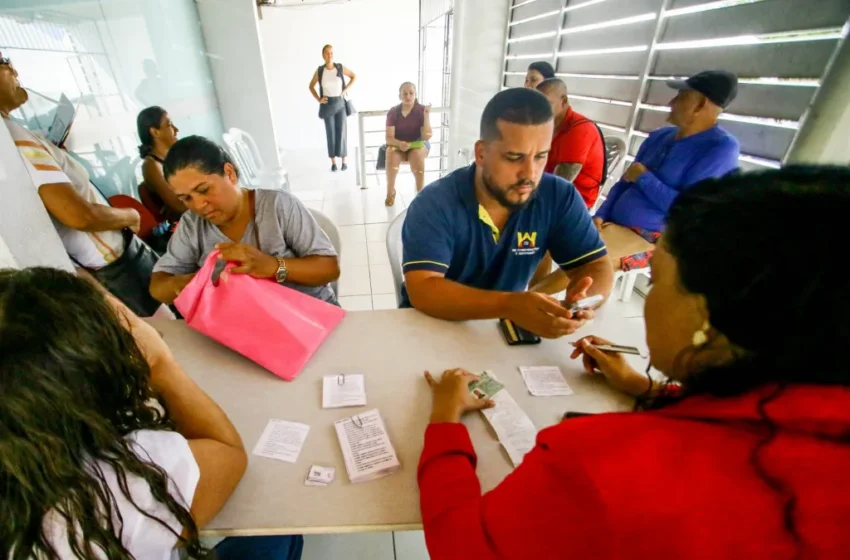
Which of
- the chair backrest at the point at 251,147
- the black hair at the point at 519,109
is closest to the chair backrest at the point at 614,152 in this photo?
the black hair at the point at 519,109

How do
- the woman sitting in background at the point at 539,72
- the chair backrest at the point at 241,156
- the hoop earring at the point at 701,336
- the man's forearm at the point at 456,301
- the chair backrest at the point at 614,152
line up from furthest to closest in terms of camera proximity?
1. the chair backrest at the point at 241,156
2. the woman sitting in background at the point at 539,72
3. the chair backrest at the point at 614,152
4. the man's forearm at the point at 456,301
5. the hoop earring at the point at 701,336

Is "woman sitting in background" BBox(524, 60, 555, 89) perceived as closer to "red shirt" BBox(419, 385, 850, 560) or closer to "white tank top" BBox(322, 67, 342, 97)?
"red shirt" BBox(419, 385, 850, 560)

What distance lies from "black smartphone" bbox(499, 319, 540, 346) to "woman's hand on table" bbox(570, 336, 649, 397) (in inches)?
5.0

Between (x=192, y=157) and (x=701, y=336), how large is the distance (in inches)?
60.1

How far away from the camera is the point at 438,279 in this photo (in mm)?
1276

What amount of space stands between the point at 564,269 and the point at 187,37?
4437 millimetres

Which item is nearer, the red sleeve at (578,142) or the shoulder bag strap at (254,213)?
the shoulder bag strap at (254,213)

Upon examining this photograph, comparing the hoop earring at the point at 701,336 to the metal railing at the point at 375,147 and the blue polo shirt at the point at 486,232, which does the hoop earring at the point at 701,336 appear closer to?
the blue polo shirt at the point at 486,232

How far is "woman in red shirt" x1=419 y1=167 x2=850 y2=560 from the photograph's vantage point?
1.23 ft

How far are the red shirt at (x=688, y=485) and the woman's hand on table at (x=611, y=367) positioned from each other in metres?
0.51

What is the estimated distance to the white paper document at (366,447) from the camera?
31.5 inches

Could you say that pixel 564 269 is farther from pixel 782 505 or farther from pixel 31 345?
pixel 31 345

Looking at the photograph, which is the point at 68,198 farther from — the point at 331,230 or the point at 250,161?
the point at 250,161

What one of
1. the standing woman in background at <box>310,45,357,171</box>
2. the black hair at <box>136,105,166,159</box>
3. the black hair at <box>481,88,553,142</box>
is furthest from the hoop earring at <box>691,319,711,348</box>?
the standing woman in background at <box>310,45,357,171</box>
